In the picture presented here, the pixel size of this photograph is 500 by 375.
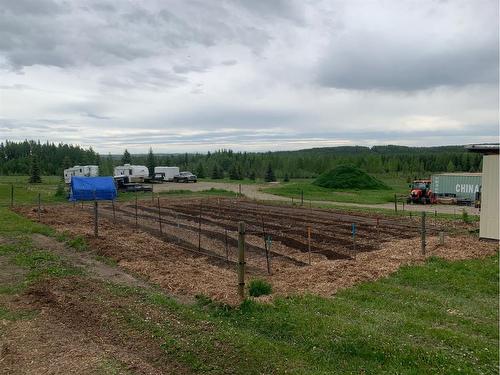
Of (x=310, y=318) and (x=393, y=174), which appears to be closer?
(x=310, y=318)

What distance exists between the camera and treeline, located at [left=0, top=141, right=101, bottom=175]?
326 ft

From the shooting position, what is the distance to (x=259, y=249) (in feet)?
46.3

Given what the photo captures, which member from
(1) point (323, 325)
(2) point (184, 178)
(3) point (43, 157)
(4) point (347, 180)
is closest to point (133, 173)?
(2) point (184, 178)

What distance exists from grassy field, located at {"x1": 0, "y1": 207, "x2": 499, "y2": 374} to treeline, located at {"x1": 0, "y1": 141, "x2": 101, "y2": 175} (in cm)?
8862

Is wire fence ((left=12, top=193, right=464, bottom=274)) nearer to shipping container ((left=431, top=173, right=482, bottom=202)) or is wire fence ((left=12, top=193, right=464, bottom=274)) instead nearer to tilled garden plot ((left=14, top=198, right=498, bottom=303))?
tilled garden plot ((left=14, top=198, right=498, bottom=303))

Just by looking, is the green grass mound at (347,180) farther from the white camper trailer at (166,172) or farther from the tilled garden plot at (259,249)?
the tilled garden plot at (259,249)

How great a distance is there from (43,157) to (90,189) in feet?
310

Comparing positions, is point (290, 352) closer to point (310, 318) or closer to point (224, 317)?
point (310, 318)

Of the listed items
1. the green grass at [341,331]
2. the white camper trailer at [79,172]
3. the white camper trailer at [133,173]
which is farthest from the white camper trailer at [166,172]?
the green grass at [341,331]

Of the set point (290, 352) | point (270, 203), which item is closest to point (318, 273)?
point (290, 352)

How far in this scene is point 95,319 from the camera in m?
7.15

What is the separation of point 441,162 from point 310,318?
97.0 meters

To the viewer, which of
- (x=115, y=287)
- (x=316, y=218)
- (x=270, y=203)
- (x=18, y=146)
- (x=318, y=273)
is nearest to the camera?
(x=115, y=287)

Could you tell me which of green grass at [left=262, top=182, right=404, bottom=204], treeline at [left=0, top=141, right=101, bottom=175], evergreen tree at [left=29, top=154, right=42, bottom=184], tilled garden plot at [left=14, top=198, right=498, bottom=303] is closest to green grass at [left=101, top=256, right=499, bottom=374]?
tilled garden plot at [left=14, top=198, right=498, bottom=303]
